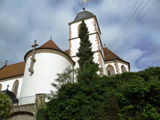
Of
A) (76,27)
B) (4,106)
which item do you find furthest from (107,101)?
(76,27)

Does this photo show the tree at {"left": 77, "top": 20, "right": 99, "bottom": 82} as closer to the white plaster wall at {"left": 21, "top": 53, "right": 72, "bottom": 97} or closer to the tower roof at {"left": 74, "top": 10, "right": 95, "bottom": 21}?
the white plaster wall at {"left": 21, "top": 53, "right": 72, "bottom": 97}

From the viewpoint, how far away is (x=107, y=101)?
756 cm

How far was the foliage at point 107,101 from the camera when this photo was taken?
647 centimetres

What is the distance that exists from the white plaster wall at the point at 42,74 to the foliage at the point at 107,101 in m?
4.13

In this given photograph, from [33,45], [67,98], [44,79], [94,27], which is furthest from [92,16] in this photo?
[67,98]

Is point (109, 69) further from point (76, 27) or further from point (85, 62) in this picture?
point (76, 27)

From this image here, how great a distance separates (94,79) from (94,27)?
14172 millimetres

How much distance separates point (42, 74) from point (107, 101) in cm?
735

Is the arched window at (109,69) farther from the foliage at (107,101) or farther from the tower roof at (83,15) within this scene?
the tower roof at (83,15)

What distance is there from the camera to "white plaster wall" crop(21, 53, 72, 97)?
12.0 m

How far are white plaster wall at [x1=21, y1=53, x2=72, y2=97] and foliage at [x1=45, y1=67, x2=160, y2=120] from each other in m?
4.13

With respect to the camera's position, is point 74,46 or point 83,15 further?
point 83,15

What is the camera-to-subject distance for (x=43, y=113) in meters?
7.88

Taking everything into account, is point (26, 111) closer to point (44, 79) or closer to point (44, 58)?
point (44, 79)
